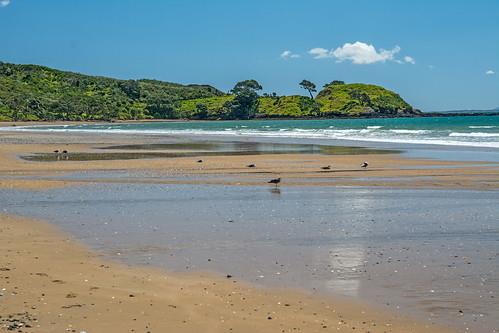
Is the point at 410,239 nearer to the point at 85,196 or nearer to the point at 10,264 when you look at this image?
the point at 10,264

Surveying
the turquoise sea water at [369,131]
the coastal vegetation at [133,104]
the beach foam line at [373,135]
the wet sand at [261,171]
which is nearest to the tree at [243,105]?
the coastal vegetation at [133,104]

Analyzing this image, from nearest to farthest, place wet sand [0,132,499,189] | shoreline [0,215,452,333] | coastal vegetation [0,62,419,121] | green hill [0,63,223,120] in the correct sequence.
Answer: shoreline [0,215,452,333] < wet sand [0,132,499,189] < green hill [0,63,223,120] < coastal vegetation [0,62,419,121]

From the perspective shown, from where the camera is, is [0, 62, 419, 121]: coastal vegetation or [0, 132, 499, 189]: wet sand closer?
[0, 132, 499, 189]: wet sand

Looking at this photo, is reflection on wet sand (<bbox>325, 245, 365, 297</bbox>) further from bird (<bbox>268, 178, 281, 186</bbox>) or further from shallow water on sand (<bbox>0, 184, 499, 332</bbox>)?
bird (<bbox>268, 178, 281, 186</bbox>)

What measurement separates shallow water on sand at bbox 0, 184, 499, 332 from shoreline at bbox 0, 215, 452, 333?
501 mm

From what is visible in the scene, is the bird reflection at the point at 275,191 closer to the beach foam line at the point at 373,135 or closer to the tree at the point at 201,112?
the beach foam line at the point at 373,135

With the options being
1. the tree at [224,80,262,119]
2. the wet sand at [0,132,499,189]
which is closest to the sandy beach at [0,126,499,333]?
the wet sand at [0,132,499,189]

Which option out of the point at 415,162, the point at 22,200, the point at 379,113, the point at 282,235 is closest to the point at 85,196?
the point at 22,200

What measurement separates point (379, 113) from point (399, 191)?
180m

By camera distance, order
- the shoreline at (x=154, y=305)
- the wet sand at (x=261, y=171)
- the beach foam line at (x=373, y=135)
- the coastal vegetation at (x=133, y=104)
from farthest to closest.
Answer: the coastal vegetation at (x=133, y=104)
the beach foam line at (x=373, y=135)
the wet sand at (x=261, y=171)
the shoreline at (x=154, y=305)

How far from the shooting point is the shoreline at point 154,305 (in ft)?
23.6

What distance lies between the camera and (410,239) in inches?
458

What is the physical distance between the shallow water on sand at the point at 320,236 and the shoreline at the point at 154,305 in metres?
0.50

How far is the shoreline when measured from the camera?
7184 mm
